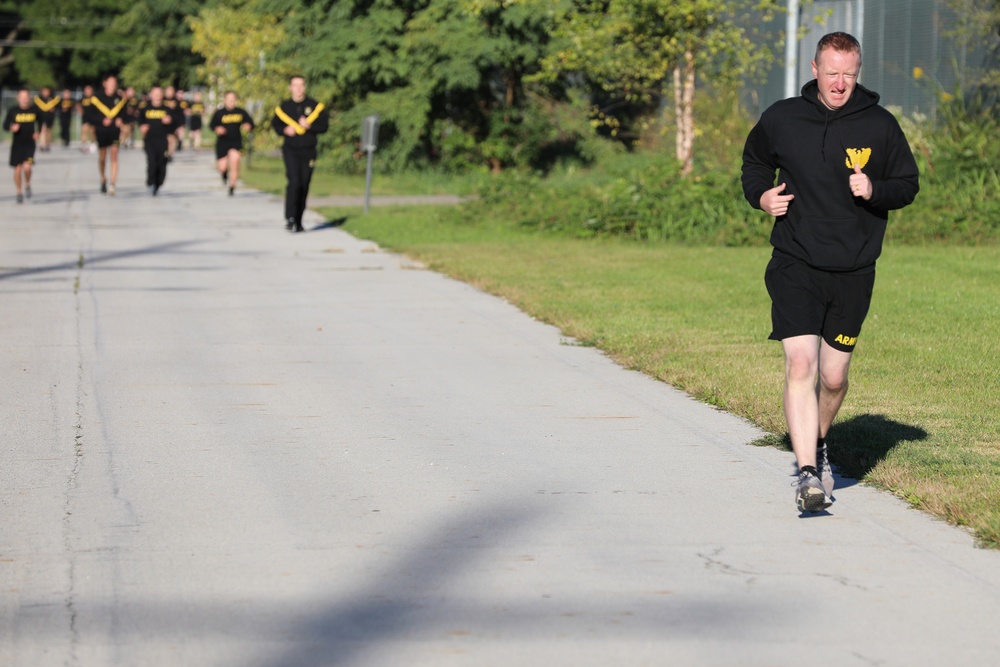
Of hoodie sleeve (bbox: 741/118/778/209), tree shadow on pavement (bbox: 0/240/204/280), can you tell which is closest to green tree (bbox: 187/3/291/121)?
tree shadow on pavement (bbox: 0/240/204/280)

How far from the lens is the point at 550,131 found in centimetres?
3534

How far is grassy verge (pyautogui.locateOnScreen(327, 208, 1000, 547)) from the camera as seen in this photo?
7.40 metres

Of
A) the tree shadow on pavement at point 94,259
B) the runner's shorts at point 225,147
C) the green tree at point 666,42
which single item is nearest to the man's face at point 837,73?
the tree shadow on pavement at point 94,259

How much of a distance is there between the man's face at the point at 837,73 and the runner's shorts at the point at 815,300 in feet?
2.24

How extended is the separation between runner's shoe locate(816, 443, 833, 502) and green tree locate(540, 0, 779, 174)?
15.9 meters

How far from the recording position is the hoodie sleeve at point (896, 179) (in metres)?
6.38

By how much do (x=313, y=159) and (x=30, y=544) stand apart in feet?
51.5

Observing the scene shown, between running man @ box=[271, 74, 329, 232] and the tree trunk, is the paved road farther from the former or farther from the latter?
the tree trunk

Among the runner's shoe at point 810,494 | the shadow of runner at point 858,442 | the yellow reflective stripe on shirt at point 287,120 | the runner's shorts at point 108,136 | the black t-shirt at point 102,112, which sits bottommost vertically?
the shadow of runner at point 858,442

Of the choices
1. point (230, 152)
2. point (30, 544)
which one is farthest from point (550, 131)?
point (30, 544)

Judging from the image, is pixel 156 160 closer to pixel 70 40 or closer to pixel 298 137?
pixel 298 137

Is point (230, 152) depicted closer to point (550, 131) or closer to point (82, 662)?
point (550, 131)

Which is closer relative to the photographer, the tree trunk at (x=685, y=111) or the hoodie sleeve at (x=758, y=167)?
the hoodie sleeve at (x=758, y=167)

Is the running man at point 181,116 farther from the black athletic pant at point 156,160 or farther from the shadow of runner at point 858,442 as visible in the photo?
the shadow of runner at point 858,442
